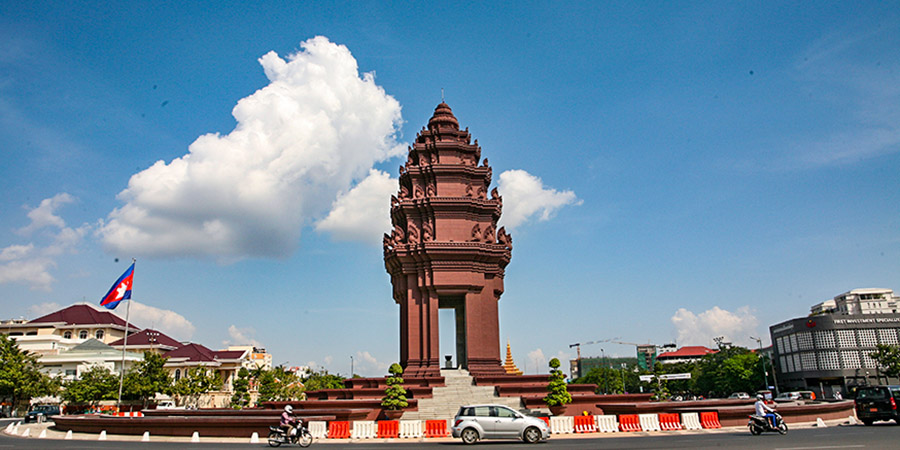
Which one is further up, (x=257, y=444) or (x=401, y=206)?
(x=401, y=206)

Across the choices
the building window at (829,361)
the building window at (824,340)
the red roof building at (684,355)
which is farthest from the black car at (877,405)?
the red roof building at (684,355)

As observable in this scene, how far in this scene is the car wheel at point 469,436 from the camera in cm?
2180

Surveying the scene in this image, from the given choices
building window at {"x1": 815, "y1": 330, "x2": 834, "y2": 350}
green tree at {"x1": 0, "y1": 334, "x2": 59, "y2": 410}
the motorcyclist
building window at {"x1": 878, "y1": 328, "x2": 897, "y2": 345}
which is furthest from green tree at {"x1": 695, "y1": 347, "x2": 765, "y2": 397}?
green tree at {"x1": 0, "y1": 334, "x2": 59, "y2": 410}

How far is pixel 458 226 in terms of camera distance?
41.0 meters

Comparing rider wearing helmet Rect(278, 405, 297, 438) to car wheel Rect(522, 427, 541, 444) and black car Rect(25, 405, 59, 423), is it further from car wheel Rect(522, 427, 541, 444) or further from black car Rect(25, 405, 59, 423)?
black car Rect(25, 405, 59, 423)

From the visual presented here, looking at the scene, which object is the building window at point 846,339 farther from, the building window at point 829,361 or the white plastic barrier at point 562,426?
the white plastic barrier at point 562,426

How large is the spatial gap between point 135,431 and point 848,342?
83.5 m

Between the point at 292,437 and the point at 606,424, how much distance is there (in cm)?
1378

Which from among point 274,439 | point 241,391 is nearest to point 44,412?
point 241,391

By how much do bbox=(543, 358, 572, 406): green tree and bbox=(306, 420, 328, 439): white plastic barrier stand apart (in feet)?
38.0

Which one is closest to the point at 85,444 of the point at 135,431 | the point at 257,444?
the point at 135,431

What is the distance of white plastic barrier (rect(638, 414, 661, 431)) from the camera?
2675cm

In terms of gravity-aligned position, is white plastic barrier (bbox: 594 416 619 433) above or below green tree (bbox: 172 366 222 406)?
below

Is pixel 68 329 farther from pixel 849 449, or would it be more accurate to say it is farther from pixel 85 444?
pixel 849 449
